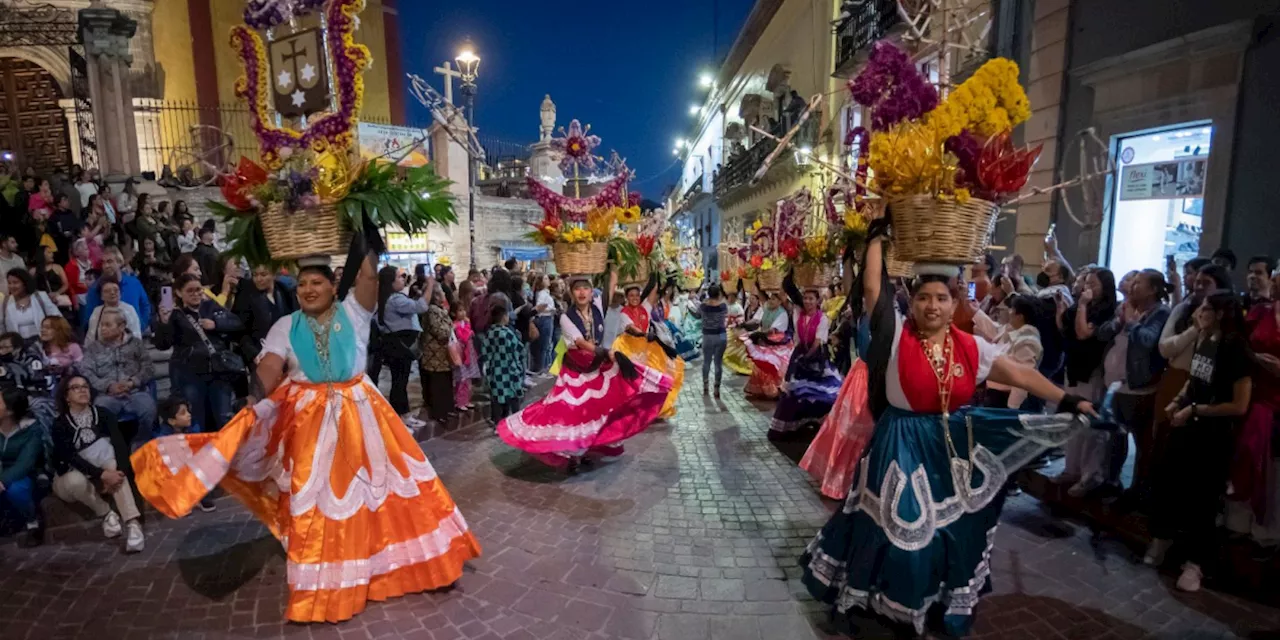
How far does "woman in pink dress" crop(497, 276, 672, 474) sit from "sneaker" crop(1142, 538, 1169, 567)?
149 inches

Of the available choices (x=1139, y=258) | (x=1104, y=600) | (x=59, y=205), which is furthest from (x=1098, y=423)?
(x=59, y=205)

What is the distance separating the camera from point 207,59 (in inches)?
710

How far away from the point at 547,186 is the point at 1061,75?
777 centimetres

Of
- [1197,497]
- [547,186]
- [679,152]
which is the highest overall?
[679,152]

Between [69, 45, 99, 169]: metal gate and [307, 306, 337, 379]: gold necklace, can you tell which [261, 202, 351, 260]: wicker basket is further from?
[69, 45, 99, 169]: metal gate

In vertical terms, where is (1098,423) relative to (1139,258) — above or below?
below

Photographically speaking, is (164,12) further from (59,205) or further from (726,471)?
(726,471)

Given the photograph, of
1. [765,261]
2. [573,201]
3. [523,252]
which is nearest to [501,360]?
[573,201]

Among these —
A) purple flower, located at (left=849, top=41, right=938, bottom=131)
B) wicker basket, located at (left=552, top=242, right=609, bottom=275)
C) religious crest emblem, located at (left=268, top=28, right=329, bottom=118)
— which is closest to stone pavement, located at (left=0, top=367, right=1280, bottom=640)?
wicker basket, located at (left=552, top=242, right=609, bottom=275)

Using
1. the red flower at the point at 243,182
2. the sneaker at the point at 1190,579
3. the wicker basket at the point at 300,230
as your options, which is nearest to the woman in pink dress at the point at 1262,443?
the sneaker at the point at 1190,579

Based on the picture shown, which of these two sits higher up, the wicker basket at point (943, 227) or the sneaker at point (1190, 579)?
the wicker basket at point (943, 227)

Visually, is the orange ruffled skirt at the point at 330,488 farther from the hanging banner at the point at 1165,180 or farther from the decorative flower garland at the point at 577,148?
the hanging banner at the point at 1165,180

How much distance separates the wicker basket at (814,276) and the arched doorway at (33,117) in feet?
56.7

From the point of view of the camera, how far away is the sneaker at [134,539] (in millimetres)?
4469
